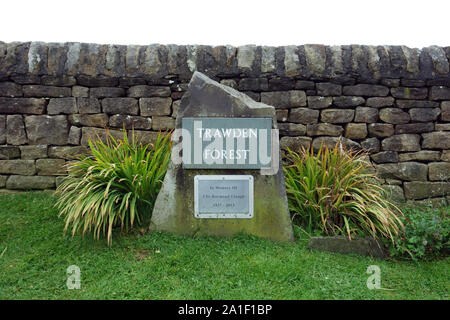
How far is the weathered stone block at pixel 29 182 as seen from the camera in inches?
164

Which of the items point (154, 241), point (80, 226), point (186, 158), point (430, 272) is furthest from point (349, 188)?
point (80, 226)

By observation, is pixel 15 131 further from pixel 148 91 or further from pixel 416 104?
pixel 416 104

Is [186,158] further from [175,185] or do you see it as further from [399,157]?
[399,157]

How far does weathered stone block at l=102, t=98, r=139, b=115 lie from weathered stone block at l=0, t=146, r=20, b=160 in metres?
1.31

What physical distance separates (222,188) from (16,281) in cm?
190

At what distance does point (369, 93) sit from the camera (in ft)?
13.6

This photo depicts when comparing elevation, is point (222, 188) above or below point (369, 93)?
below

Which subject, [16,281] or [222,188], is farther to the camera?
[222,188]

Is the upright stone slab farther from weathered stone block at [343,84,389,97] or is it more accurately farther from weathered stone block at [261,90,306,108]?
weathered stone block at [343,84,389,97]

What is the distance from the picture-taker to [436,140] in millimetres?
4203

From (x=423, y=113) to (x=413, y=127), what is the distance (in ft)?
0.72

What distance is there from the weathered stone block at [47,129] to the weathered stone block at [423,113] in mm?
4563

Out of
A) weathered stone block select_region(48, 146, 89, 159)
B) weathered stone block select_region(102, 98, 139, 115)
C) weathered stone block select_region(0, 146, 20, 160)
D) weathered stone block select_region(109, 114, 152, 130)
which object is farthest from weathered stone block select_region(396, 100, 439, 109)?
weathered stone block select_region(0, 146, 20, 160)
